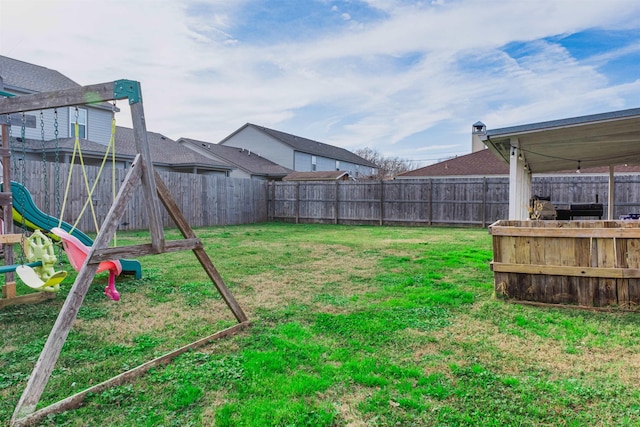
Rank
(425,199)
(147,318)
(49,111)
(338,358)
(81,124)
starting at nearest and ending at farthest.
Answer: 1. (338,358)
2. (147,318)
3. (49,111)
4. (425,199)
5. (81,124)

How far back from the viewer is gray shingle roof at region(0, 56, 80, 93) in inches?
534

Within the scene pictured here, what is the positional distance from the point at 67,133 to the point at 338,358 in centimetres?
1627

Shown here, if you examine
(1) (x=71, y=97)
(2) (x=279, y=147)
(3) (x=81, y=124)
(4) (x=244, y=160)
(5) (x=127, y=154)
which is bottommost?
(1) (x=71, y=97)

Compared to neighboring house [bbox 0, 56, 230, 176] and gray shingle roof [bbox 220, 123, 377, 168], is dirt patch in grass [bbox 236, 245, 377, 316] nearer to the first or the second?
neighboring house [bbox 0, 56, 230, 176]

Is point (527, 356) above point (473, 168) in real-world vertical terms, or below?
below

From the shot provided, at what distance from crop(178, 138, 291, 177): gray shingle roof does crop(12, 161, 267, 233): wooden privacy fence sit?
22.6 feet

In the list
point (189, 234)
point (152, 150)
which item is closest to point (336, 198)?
point (152, 150)

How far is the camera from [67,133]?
49.7ft

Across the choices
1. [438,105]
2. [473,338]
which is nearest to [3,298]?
[473,338]

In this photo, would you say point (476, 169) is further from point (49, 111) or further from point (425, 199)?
point (49, 111)

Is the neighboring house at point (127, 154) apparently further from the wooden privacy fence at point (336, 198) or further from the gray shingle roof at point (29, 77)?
the wooden privacy fence at point (336, 198)

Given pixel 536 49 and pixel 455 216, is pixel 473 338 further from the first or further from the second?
pixel 536 49

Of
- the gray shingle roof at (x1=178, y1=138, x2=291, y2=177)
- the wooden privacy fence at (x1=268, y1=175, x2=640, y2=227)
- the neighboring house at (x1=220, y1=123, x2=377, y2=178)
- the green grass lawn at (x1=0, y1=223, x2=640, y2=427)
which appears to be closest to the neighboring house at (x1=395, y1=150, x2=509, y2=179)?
the wooden privacy fence at (x1=268, y1=175, x2=640, y2=227)

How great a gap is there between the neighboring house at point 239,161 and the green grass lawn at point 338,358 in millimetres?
18730
